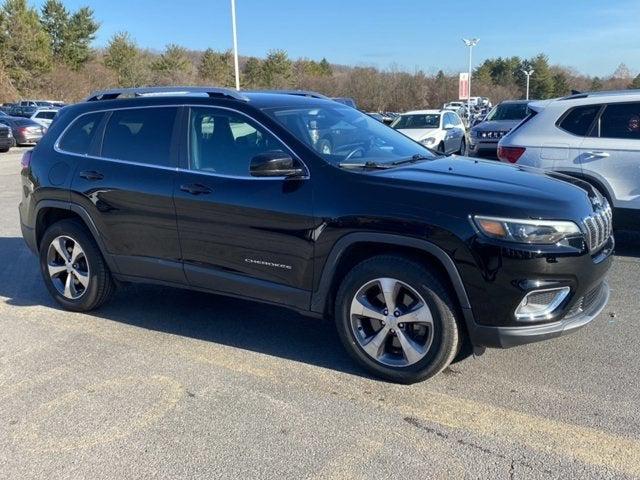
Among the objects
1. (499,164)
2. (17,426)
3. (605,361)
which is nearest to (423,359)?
(605,361)

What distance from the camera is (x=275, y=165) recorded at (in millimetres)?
3787

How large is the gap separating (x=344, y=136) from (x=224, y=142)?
85 cm

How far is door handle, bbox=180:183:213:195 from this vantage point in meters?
4.22

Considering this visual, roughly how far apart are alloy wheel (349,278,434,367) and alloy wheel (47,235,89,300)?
2.50m

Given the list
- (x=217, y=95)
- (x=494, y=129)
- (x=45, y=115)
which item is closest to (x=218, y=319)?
(x=217, y=95)

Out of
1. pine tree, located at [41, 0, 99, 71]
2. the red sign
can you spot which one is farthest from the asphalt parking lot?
pine tree, located at [41, 0, 99, 71]

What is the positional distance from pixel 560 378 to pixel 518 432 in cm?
74

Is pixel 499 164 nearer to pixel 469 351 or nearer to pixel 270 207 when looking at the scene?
pixel 469 351

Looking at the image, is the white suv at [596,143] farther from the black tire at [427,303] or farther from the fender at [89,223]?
the fender at [89,223]

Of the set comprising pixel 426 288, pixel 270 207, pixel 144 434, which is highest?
pixel 270 207

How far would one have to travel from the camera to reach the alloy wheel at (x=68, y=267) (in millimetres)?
5060

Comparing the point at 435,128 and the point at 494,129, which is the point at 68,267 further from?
the point at 435,128

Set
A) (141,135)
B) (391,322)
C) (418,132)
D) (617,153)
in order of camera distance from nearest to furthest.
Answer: (391,322) → (141,135) → (617,153) → (418,132)

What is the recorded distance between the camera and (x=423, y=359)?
3.62m
